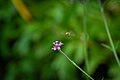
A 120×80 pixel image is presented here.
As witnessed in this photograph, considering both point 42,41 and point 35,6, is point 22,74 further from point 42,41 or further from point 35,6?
point 35,6

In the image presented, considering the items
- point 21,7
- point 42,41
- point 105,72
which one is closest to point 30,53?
point 42,41

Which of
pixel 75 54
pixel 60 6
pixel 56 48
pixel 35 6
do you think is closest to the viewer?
pixel 56 48

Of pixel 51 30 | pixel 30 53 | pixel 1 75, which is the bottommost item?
pixel 1 75

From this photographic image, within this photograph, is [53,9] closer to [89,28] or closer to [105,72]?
[89,28]

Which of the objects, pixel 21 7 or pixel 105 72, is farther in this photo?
pixel 21 7

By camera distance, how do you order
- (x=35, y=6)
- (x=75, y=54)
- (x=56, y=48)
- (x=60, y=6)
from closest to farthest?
(x=56, y=48) → (x=75, y=54) → (x=60, y=6) → (x=35, y=6)

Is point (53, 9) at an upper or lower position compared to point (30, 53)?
upper
